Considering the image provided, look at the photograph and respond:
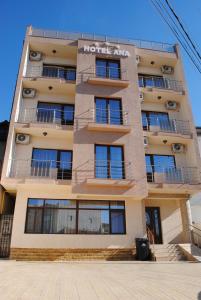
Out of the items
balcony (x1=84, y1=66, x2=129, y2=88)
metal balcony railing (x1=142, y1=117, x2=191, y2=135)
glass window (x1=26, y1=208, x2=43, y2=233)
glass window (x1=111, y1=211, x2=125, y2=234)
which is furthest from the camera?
metal balcony railing (x1=142, y1=117, x2=191, y2=135)

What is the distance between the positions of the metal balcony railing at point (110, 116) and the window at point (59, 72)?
356 cm

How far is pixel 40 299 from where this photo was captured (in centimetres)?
428

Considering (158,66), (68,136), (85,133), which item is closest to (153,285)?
(85,133)

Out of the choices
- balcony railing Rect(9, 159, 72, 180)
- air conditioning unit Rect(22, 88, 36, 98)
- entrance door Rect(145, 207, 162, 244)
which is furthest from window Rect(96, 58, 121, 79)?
entrance door Rect(145, 207, 162, 244)

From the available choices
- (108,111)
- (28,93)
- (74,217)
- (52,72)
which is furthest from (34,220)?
(52,72)

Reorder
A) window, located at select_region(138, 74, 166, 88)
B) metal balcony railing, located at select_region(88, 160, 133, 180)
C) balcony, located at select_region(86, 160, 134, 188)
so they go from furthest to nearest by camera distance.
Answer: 1. window, located at select_region(138, 74, 166, 88)
2. metal balcony railing, located at select_region(88, 160, 133, 180)
3. balcony, located at select_region(86, 160, 134, 188)

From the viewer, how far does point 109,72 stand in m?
15.9

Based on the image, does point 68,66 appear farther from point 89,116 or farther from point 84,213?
point 84,213

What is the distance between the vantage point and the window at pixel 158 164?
1454 cm

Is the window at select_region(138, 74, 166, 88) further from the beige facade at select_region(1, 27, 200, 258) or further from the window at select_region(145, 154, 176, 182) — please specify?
the window at select_region(145, 154, 176, 182)

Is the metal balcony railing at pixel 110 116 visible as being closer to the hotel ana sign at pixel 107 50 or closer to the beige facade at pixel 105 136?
the beige facade at pixel 105 136

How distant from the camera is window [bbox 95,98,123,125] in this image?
14.3m

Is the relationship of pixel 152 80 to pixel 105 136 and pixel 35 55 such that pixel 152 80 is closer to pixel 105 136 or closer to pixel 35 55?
pixel 105 136

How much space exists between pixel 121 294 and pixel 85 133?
957 centimetres
